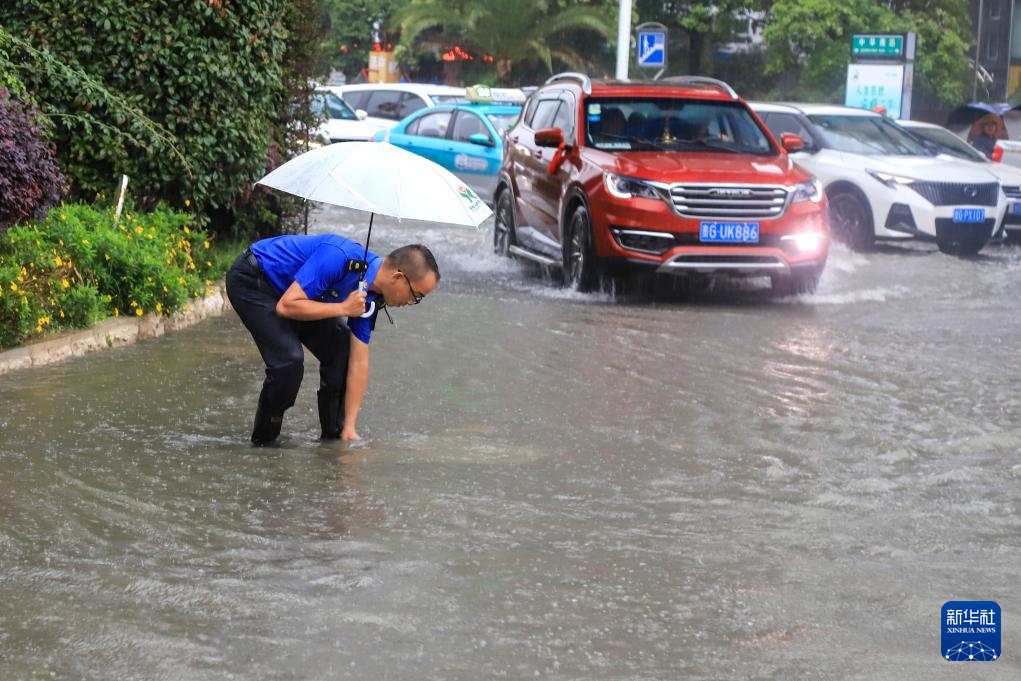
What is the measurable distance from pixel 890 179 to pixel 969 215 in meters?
0.93

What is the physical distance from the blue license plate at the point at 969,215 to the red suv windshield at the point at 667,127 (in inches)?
154

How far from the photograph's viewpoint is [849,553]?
19.0 ft

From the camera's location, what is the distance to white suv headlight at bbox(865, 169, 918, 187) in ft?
56.5

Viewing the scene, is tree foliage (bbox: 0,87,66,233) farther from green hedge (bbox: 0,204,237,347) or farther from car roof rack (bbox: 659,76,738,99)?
car roof rack (bbox: 659,76,738,99)

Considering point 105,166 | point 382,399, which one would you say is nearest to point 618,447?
point 382,399

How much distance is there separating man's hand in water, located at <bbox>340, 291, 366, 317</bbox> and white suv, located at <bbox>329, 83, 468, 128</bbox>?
2160cm

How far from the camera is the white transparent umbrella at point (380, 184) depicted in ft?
22.9

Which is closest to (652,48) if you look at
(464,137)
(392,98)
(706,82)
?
(392,98)

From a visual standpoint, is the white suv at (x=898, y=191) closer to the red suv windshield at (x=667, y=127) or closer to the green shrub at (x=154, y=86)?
the red suv windshield at (x=667, y=127)

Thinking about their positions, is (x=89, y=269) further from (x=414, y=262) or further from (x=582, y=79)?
(x=582, y=79)

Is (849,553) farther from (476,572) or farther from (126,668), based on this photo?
(126,668)

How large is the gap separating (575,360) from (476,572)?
4.77 meters

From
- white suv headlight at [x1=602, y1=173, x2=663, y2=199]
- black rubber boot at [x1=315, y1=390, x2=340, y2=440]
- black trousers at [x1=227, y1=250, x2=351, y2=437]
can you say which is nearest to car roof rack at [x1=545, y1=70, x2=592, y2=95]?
white suv headlight at [x1=602, y1=173, x2=663, y2=199]

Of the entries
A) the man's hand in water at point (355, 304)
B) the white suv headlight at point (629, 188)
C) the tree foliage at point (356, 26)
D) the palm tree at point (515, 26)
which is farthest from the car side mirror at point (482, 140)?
the tree foliage at point (356, 26)
